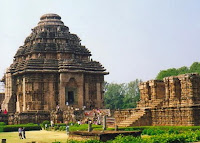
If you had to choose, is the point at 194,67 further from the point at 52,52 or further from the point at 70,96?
the point at 52,52

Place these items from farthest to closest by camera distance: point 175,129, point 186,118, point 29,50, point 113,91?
point 113,91, point 29,50, point 186,118, point 175,129

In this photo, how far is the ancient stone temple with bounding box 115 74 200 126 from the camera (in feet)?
94.3

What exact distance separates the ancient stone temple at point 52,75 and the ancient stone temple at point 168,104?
51.6 feet

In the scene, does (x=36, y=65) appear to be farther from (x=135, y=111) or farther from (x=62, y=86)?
(x=135, y=111)

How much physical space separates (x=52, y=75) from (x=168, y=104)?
22.3m

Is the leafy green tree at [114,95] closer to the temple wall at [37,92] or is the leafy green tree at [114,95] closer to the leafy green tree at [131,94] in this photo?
the leafy green tree at [131,94]

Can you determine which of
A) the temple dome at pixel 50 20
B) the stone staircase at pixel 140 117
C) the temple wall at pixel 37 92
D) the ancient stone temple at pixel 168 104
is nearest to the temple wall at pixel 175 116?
the ancient stone temple at pixel 168 104

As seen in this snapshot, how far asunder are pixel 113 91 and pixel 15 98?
3541 cm

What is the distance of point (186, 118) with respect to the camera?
2855cm

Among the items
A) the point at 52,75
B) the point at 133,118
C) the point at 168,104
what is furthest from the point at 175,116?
the point at 52,75

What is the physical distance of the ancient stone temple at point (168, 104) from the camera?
28.8 meters

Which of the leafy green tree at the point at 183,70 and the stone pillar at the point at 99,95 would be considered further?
the leafy green tree at the point at 183,70

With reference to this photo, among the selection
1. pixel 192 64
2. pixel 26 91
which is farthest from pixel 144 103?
pixel 192 64

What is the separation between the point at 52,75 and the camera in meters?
50.1
